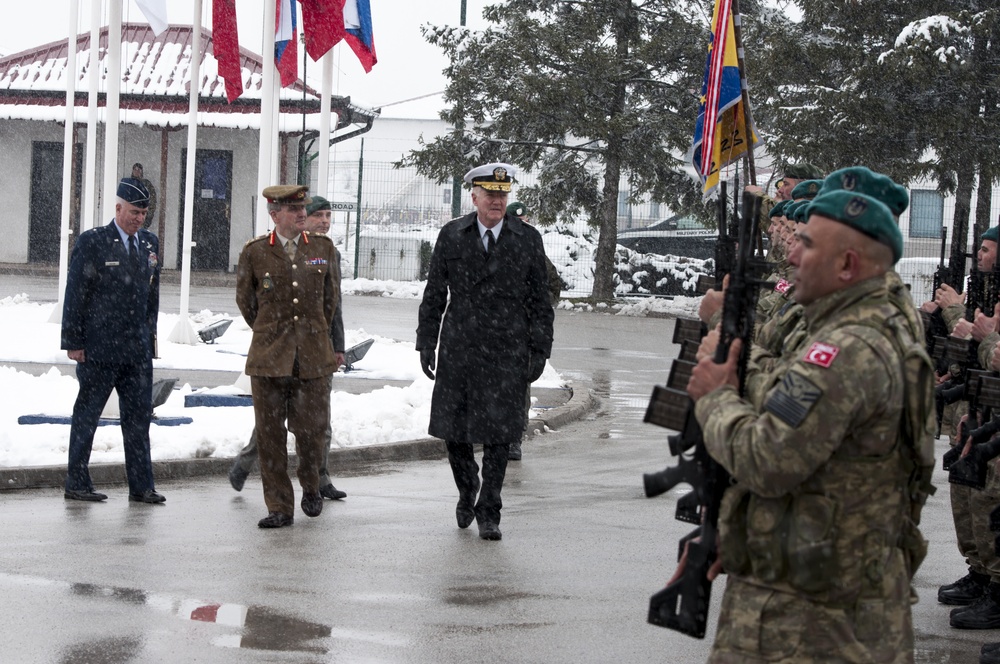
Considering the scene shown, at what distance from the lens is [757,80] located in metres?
29.6

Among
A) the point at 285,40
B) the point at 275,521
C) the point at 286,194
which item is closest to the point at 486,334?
the point at 286,194

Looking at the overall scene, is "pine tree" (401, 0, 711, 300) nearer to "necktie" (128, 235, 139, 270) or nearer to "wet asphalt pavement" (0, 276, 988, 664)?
"wet asphalt pavement" (0, 276, 988, 664)

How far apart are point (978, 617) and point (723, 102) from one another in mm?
6428

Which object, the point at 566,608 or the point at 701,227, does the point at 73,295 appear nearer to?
the point at 566,608

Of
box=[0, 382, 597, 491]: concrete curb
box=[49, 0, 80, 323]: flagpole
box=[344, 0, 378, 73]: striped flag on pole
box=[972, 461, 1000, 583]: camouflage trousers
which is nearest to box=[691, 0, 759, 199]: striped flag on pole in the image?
box=[0, 382, 597, 491]: concrete curb

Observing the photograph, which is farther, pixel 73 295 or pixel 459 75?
pixel 459 75

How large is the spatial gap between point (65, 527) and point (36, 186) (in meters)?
29.8

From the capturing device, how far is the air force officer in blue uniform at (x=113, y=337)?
8789mm

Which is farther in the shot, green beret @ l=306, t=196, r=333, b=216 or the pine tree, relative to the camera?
the pine tree

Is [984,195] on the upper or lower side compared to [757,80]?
lower

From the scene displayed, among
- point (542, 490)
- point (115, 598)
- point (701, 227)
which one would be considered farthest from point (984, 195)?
point (115, 598)

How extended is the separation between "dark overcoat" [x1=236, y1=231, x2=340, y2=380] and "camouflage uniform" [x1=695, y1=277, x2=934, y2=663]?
4.94 meters

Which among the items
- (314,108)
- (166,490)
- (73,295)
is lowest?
(166,490)

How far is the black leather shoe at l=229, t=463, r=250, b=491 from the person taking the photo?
934 cm
